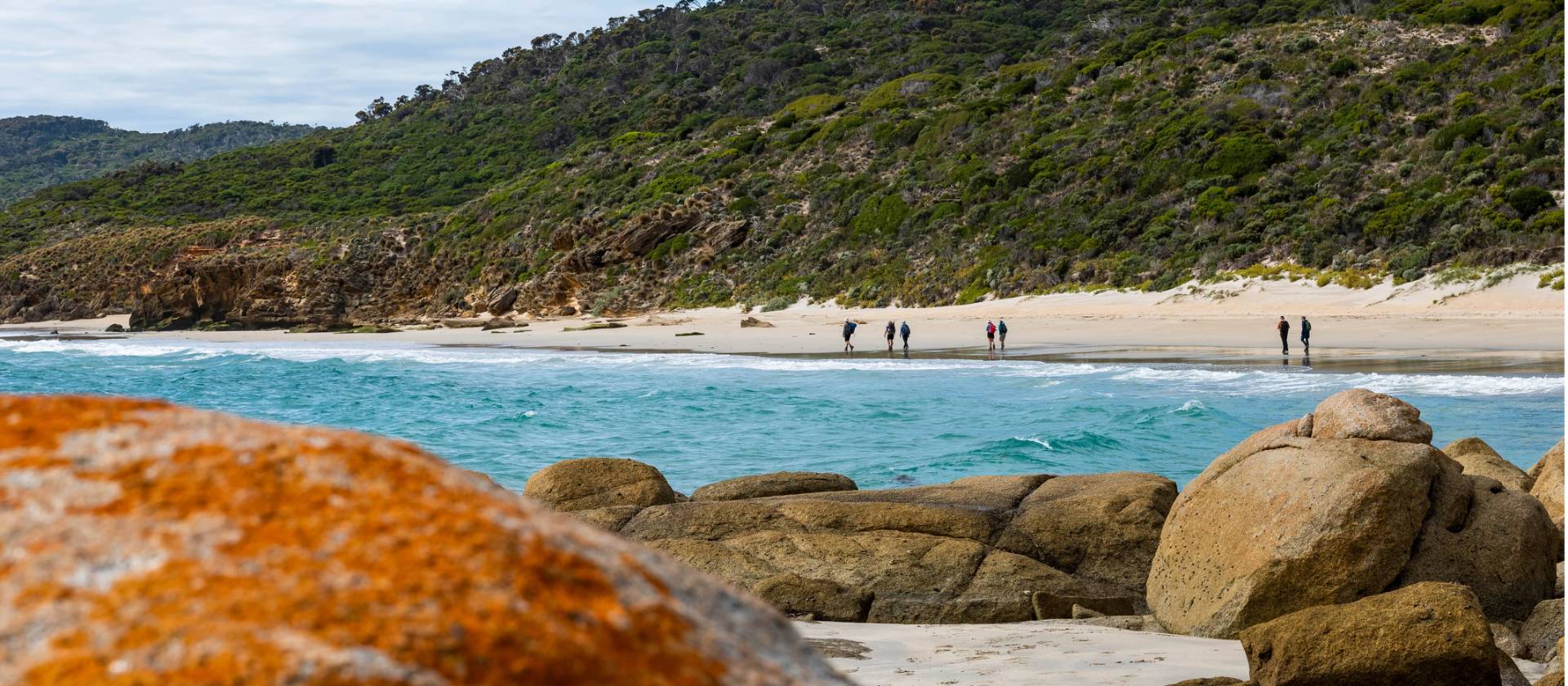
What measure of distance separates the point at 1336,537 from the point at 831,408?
674 inches

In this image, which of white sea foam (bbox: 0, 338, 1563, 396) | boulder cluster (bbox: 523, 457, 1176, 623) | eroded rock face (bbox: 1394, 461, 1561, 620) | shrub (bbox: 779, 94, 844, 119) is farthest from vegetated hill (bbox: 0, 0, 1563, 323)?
eroded rock face (bbox: 1394, 461, 1561, 620)

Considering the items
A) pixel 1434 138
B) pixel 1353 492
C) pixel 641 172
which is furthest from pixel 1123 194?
pixel 1353 492

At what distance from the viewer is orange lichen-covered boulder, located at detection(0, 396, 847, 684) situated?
1.14 m

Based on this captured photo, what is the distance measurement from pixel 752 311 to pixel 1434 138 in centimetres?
2542

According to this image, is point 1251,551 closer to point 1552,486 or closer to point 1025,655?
point 1025,655

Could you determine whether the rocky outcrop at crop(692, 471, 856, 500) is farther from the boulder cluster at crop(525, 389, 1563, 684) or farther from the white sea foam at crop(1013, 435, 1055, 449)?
the white sea foam at crop(1013, 435, 1055, 449)

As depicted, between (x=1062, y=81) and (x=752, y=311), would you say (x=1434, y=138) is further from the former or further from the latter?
(x=752, y=311)

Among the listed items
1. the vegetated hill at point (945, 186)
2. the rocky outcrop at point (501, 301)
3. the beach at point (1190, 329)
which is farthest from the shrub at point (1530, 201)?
the rocky outcrop at point (501, 301)

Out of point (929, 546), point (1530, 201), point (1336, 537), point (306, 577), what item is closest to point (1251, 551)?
point (1336, 537)

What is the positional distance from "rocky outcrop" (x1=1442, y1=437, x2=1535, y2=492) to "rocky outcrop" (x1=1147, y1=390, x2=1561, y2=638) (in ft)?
7.59

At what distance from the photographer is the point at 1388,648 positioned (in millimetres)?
4906

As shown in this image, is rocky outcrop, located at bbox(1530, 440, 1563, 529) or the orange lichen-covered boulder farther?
rocky outcrop, located at bbox(1530, 440, 1563, 529)

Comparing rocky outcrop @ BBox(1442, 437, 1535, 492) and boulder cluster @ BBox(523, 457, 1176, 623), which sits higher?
rocky outcrop @ BBox(1442, 437, 1535, 492)

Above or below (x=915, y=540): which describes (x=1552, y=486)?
above
